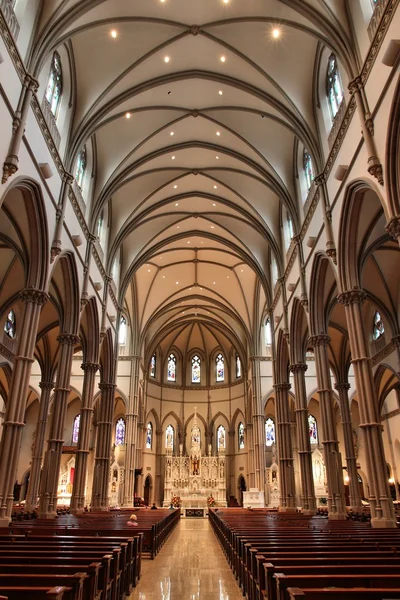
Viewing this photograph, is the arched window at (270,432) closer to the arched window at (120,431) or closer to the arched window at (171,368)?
the arched window at (171,368)

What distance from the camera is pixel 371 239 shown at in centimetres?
1552

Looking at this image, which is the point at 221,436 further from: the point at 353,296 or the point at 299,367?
the point at 353,296

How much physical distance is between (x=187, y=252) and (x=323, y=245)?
59.1 feet

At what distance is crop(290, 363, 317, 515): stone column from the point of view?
18.8 metres

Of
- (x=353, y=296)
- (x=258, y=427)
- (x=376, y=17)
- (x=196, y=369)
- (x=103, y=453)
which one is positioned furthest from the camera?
(x=196, y=369)

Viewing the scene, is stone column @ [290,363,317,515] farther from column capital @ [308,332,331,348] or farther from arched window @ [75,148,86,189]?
arched window @ [75,148,86,189]

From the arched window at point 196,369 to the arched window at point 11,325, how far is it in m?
26.6

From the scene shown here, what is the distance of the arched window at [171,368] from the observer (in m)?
46.9

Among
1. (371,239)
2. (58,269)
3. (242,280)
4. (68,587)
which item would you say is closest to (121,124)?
(58,269)

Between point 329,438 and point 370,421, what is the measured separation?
4444mm

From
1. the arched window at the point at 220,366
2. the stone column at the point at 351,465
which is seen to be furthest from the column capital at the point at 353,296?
the arched window at the point at 220,366

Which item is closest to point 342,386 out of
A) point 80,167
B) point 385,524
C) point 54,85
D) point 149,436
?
point 385,524

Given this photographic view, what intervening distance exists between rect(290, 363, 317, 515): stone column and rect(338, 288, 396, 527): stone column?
728 centimetres

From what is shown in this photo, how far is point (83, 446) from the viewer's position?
19672mm
